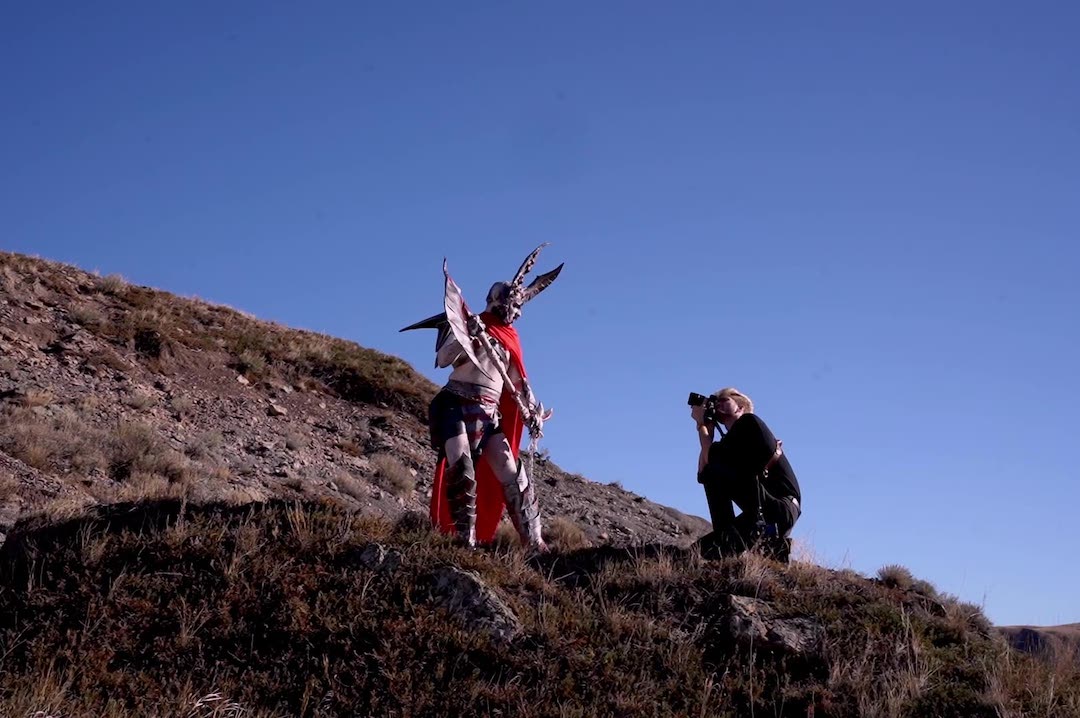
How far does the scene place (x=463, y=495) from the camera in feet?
28.3

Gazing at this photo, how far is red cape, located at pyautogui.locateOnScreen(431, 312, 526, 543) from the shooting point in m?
8.89

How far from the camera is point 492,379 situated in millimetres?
9031

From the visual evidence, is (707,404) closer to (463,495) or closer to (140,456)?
(463,495)

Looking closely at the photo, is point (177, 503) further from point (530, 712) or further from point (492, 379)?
point (530, 712)

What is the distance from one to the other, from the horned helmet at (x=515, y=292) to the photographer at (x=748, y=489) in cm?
198

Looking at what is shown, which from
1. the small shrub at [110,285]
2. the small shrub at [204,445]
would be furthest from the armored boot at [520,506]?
the small shrub at [110,285]

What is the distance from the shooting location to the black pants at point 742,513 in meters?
8.98

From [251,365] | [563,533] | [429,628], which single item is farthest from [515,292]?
[251,365]

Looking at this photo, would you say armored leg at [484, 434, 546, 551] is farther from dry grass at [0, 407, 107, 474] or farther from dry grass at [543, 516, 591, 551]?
dry grass at [0, 407, 107, 474]

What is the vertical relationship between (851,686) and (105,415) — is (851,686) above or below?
below

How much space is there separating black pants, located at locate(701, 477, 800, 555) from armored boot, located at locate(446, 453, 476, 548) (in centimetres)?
194

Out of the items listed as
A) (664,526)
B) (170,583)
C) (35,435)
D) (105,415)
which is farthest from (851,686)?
(664,526)

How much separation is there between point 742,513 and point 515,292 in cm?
266

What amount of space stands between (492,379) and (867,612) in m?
3.39
